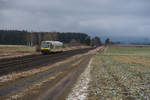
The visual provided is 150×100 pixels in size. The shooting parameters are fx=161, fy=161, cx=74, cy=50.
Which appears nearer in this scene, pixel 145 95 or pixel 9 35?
pixel 145 95

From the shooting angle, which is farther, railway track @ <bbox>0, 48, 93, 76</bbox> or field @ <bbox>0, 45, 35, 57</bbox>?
field @ <bbox>0, 45, 35, 57</bbox>

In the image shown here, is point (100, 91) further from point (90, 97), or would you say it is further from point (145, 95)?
point (145, 95)

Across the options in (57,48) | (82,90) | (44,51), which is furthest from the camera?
(57,48)

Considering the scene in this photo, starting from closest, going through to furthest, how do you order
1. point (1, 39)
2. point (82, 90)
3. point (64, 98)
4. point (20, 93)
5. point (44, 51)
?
1. point (64, 98)
2. point (20, 93)
3. point (82, 90)
4. point (44, 51)
5. point (1, 39)

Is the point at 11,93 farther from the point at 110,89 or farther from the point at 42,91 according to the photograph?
the point at 110,89

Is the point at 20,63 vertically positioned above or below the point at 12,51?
below

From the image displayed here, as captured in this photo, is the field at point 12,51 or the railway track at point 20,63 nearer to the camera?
the railway track at point 20,63

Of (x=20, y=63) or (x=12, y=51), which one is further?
(x=12, y=51)

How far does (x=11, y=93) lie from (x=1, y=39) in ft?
428

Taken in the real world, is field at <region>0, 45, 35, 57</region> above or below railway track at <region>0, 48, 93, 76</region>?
above

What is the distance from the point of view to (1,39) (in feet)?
415

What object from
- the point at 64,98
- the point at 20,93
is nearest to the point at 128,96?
the point at 64,98

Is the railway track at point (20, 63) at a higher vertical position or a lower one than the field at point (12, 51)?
lower

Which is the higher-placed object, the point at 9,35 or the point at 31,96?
the point at 9,35
